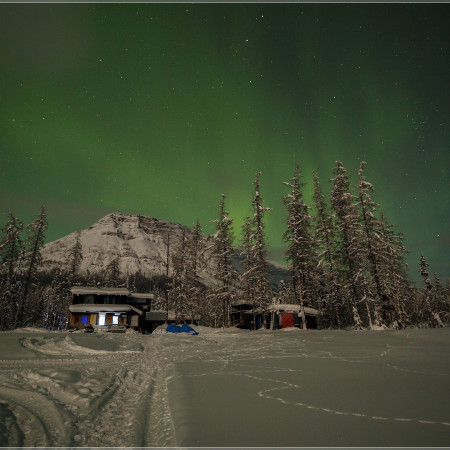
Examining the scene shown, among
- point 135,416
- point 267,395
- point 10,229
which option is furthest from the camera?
point 10,229

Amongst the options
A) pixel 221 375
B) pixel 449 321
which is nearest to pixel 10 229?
pixel 221 375

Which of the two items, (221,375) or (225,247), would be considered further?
(225,247)

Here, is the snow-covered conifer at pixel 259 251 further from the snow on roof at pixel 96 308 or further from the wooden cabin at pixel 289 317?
the snow on roof at pixel 96 308

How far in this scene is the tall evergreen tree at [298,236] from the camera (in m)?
30.6

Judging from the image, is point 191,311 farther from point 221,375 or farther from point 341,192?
point 221,375

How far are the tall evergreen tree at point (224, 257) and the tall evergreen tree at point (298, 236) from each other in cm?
839

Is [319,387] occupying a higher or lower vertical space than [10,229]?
lower

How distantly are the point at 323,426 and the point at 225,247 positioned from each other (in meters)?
35.1

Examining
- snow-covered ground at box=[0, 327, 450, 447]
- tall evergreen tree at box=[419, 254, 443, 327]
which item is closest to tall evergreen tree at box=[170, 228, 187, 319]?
tall evergreen tree at box=[419, 254, 443, 327]

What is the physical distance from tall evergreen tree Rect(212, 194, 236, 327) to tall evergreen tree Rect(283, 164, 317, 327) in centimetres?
839

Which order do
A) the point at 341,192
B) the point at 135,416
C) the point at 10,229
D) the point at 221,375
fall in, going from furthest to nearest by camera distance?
1. the point at 10,229
2. the point at 341,192
3. the point at 221,375
4. the point at 135,416

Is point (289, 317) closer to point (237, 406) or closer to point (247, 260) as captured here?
point (247, 260)

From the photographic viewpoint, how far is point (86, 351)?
12.3 m

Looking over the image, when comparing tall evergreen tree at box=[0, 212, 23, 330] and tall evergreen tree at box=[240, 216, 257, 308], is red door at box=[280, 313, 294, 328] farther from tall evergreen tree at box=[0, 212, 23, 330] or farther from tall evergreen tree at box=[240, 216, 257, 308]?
tall evergreen tree at box=[0, 212, 23, 330]
